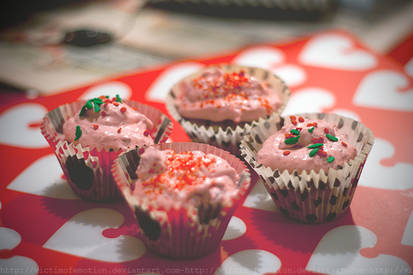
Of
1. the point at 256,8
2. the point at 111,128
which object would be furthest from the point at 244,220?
the point at 256,8

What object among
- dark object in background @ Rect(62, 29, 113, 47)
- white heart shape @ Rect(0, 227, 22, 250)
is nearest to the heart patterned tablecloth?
white heart shape @ Rect(0, 227, 22, 250)

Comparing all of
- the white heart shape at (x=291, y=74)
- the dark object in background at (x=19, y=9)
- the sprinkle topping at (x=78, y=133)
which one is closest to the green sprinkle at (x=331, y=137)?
the sprinkle topping at (x=78, y=133)

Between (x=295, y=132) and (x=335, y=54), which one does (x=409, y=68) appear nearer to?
(x=335, y=54)

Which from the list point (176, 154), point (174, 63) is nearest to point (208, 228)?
point (176, 154)

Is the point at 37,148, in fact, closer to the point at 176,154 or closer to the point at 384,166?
the point at 176,154

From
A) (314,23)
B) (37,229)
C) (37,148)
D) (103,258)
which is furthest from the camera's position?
(314,23)
